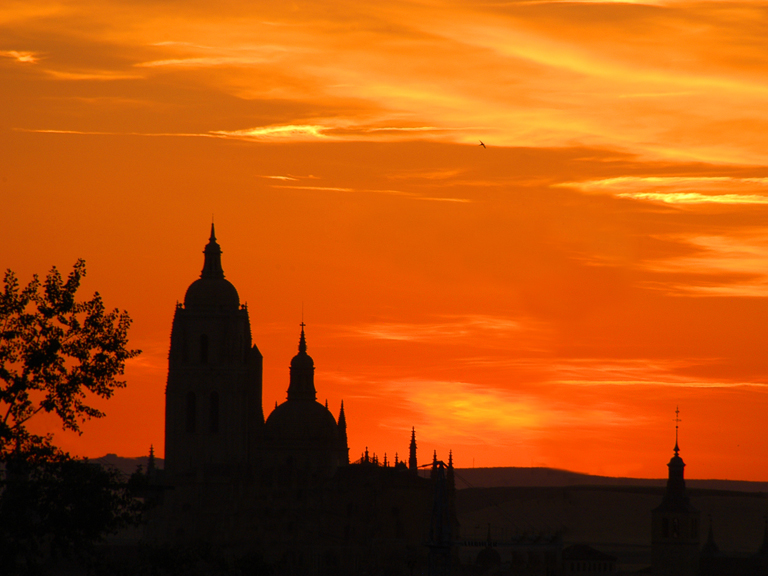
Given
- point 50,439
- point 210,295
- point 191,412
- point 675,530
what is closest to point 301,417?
point 191,412

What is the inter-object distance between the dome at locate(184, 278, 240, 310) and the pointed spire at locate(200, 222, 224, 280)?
5.43 feet

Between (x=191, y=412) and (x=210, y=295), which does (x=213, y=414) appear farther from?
(x=210, y=295)

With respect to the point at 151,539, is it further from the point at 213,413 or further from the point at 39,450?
the point at 39,450

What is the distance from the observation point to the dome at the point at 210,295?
540 ft

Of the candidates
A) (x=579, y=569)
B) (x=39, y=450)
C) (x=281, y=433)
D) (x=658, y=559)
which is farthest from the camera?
(x=579, y=569)

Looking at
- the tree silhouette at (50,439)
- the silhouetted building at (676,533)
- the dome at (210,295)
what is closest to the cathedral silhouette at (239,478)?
the dome at (210,295)

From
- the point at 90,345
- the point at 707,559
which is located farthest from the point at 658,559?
the point at 90,345

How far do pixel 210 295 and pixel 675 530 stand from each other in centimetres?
4838

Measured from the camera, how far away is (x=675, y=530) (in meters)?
157

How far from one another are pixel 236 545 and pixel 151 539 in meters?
9.44

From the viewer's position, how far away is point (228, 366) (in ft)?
545

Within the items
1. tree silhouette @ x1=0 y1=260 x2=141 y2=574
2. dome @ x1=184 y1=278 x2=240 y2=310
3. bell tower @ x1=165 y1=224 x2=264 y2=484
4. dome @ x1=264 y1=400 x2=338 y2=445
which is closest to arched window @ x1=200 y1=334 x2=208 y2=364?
bell tower @ x1=165 y1=224 x2=264 y2=484

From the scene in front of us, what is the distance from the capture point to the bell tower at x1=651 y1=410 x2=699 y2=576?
156 meters

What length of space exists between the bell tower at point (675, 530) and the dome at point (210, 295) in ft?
145
